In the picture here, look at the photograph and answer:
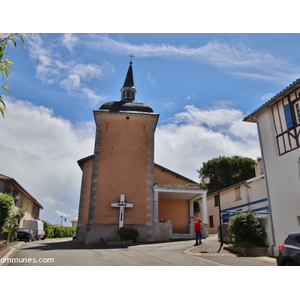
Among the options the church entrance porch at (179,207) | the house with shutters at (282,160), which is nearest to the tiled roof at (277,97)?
the house with shutters at (282,160)

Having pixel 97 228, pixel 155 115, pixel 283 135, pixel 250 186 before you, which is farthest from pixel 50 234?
pixel 283 135

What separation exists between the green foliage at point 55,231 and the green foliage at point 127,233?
755 inches

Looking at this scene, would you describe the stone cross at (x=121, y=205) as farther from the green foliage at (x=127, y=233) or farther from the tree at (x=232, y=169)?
the tree at (x=232, y=169)

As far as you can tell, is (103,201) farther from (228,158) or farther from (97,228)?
(228,158)

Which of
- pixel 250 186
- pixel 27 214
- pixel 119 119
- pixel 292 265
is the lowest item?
pixel 292 265

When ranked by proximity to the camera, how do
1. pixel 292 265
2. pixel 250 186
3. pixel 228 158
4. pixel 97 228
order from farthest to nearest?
pixel 228 158, pixel 250 186, pixel 97 228, pixel 292 265

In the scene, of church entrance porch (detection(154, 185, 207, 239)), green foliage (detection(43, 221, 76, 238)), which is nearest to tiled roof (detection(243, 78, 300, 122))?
church entrance porch (detection(154, 185, 207, 239))

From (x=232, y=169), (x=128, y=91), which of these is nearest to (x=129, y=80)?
(x=128, y=91)

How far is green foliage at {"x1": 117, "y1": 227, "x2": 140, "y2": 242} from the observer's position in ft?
54.7

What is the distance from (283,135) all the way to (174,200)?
497 inches

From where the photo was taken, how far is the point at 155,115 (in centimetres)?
2134

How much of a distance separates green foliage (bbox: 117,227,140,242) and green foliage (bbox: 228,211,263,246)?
281 inches

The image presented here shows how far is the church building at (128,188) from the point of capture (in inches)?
722

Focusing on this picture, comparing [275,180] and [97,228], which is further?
[97,228]
